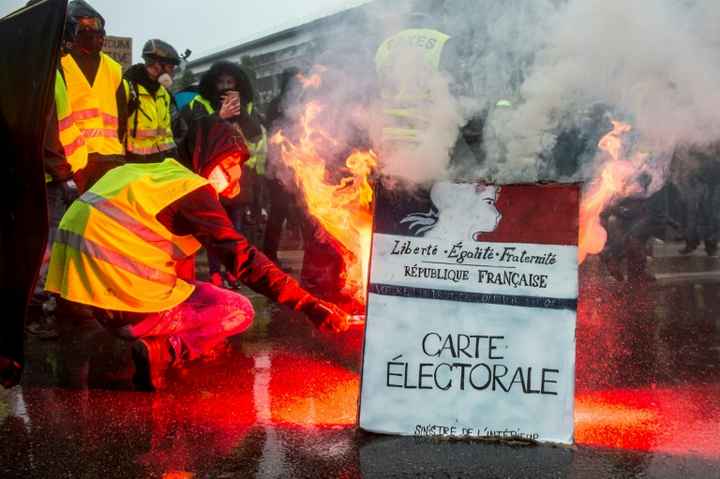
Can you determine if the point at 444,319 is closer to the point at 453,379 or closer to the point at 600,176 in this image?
the point at 453,379

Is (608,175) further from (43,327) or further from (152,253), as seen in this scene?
(43,327)

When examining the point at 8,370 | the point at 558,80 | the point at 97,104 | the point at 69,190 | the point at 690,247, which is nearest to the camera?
the point at 8,370

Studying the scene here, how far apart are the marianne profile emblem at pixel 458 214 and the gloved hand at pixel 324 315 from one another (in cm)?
68

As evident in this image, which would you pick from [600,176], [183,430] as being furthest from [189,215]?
[600,176]

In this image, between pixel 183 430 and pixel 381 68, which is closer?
pixel 183 430

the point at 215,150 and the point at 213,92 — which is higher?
the point at 213,92

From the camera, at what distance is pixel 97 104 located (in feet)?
20.5

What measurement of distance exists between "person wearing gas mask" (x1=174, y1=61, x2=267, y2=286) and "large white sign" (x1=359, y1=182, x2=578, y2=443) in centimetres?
397

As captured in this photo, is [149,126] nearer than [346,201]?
No

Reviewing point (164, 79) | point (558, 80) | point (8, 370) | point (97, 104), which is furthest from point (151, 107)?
point (8, 370)

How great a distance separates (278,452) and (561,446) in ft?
3.94

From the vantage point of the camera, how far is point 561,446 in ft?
10.9

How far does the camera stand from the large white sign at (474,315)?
339 centimetres

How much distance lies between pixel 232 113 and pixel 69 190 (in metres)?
2.25
